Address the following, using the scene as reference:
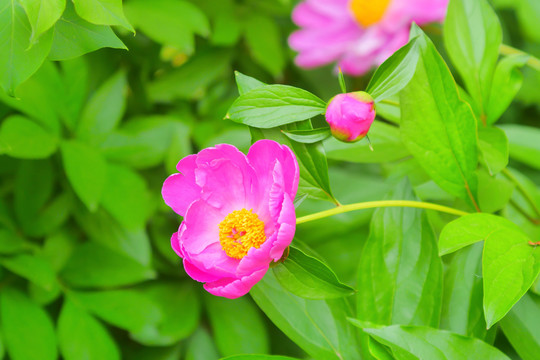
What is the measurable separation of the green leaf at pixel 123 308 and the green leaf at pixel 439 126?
0.38 meters

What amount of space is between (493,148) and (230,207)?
9.9 inches

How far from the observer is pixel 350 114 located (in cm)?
44

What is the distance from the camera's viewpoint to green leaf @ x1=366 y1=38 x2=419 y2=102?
0.46m

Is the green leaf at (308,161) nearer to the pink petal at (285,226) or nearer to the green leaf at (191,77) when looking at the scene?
Answer: the pink petal at (285,226)

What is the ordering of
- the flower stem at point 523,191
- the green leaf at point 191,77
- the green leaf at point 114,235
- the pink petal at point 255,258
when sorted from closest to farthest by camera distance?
1. the pink petal at point 255,258
2. the flower stem at point 523,191
3. the green leaf at point 114,235
4. the green leaf at point 191,77

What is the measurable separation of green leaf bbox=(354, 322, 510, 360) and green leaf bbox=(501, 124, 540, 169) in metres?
0.32

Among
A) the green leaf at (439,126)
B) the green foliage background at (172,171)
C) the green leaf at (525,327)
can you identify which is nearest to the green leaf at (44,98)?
the green foliage background at (172,171)

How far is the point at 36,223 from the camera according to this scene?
73 cm

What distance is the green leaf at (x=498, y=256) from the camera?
44 centimetres

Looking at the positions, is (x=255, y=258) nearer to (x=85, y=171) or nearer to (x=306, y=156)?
(x=306, y=156)

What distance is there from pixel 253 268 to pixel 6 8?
0.87 feet

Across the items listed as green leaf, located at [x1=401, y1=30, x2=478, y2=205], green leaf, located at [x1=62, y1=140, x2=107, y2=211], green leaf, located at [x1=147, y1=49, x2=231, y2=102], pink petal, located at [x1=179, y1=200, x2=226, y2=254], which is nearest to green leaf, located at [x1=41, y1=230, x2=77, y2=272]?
green leaf, located at [x1=62, y1=140, x2=107, y2=211]

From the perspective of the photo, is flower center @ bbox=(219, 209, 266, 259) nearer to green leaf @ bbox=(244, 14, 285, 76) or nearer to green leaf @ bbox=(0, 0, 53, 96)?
green leaf @ bbox=(0, 0, 53, 96)

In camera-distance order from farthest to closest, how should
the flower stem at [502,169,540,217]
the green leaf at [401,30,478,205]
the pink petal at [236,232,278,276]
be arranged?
1. the flower stem at [502,169,540,217]
2. the green leaf at [401,30,478,205]
3. the pink petal at [236,232,278,276]
